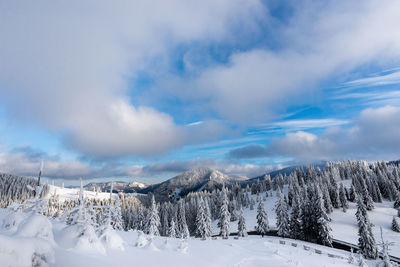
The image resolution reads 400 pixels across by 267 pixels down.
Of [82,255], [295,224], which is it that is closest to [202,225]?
[295,224]

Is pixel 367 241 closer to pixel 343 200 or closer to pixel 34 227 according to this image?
pixel 343 200

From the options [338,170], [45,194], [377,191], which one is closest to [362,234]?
[377,191]

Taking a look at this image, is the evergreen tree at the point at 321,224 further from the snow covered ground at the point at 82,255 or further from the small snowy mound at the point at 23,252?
the small snowy mound at the point at 23,252

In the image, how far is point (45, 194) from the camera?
19375 cm

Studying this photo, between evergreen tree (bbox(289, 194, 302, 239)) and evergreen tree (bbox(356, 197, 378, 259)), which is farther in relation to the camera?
evergreen tree (bbox(289, 194, 302, 239))

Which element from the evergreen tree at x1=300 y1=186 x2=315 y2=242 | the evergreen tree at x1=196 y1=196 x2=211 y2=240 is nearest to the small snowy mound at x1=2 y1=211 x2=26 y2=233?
the evergreen tree at x1=196 y1=196 x2=211 y2=240

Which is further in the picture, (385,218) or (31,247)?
(385,218)

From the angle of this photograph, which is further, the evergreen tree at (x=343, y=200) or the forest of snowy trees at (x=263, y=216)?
the evergreen tree at (x=343, y=200)

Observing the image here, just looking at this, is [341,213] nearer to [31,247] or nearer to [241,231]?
[241,231]

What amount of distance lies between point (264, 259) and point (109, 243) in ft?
44.0

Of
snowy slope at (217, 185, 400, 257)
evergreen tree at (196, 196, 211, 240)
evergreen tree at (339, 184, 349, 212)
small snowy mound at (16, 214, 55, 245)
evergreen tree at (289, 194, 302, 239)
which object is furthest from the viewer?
evergreen tree at (339, 184, 349, 212)

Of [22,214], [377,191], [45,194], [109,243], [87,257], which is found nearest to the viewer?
→ [87,257]

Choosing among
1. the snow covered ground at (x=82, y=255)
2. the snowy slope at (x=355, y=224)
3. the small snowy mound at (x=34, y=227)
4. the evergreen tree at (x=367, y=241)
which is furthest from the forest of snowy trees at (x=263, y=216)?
the snowy slope at (x=355, y=224)

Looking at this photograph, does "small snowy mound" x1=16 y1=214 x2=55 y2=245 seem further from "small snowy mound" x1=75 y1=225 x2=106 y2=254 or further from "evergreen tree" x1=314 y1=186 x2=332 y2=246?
"evergreen tree" x1=314 y1=186 x2=332 y2=246
